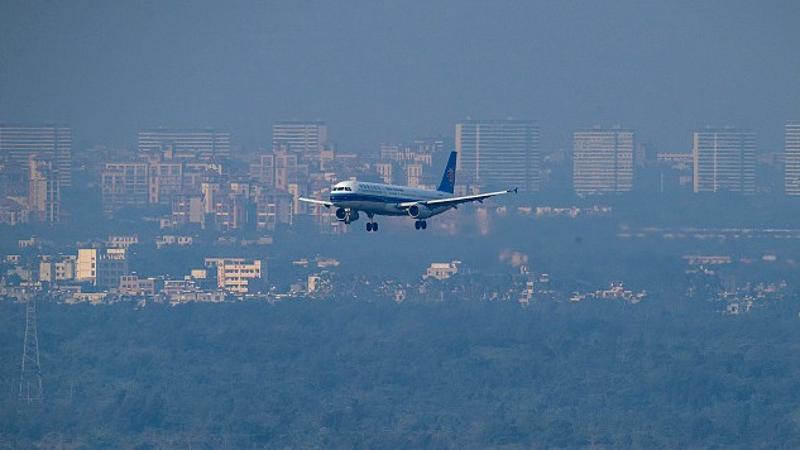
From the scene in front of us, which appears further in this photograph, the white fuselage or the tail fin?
the tail fin

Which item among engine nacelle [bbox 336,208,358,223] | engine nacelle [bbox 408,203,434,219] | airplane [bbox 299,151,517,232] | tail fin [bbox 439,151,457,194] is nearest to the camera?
engine nacelle [bbox 336,208,358,223]

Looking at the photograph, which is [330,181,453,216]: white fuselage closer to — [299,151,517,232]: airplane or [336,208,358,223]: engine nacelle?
[299,151,517,232]: airplane

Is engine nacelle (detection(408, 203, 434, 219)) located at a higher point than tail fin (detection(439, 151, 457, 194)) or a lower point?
lower

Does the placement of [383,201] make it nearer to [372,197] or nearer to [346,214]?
[372,197]

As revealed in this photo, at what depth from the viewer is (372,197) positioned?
11431 cm

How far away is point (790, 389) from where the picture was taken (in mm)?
199375

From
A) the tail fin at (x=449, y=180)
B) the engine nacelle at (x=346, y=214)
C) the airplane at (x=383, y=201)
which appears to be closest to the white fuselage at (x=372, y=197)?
the airplane at (x=383, y=201)

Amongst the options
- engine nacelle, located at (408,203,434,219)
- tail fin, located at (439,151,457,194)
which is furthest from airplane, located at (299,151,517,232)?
tail fin, located at (439,151,457,194)

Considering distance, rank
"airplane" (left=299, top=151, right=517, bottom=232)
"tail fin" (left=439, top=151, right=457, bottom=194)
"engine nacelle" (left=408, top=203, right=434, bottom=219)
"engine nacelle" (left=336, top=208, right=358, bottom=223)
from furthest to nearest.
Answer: "tail fin" (left=439, top=151, right=457, bottom=194) → "engine nacelle" (left=408, top=203, right=434, bottom=219) → "airplane" (left=299, top=151, right=517, bottom=232) → "engine nacelle" (left=336, top=208, right=358, bottom=223)

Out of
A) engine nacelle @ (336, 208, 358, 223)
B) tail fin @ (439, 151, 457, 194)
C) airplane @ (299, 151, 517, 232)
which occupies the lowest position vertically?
engine nacelle @ (336, 208, 358, 223)

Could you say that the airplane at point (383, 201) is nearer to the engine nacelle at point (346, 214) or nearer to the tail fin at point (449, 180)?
the engine nacelle at point (346, 214)

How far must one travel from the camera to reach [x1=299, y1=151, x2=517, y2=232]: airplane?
11325 centimetres

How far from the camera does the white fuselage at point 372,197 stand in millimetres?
113250

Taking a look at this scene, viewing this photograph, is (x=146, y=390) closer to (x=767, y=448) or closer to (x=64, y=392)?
(x=64, y=392)
